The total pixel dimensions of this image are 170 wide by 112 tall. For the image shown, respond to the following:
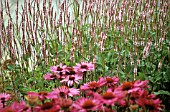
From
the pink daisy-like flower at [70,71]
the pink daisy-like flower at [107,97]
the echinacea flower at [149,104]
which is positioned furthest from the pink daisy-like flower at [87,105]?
the pink daisy-like flower at [70,71]

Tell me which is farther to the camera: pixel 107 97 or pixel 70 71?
pixel 70 71

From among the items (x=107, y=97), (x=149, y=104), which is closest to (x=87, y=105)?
(x=107, y=97)

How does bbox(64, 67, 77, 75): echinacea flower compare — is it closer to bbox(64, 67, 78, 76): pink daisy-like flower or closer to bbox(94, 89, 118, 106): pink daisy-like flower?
bbox(64, 67, 78, 76): pink daisy-like flower

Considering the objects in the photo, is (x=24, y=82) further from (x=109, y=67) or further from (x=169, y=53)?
(x=169, y=53)

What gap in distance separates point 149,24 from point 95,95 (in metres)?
1.44

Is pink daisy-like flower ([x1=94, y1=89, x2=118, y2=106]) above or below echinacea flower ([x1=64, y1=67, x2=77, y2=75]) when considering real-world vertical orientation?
below

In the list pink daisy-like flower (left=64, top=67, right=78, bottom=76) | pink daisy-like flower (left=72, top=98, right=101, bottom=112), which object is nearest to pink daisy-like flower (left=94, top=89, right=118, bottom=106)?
pink daisy-like flower (left=72, top=98, right=101, bottom=112)

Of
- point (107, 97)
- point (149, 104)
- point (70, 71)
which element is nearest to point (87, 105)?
point (107, 97)

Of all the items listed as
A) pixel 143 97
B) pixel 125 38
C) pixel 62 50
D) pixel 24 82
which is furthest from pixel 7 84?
pixel 143 97

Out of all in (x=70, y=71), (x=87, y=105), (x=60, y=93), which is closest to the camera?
(x=87, y=105)

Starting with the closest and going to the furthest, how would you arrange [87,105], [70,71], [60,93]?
[87,105] < [60,93] < [70,71]

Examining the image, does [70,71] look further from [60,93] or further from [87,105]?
[87,105]

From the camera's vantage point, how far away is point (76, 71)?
A: 4.94 feet

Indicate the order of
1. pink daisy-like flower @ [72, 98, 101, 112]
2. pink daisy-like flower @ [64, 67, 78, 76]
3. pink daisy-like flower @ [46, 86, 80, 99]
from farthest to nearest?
pink daisy-like flower @ [64, 67, 78, 76]
pink daisy-like flower @ [46, 86, 80, 99]
pink daisy-like flower @ [72, 98, 101, 112]
